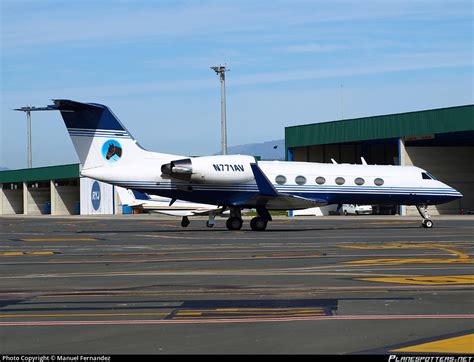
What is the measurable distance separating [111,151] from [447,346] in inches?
1192

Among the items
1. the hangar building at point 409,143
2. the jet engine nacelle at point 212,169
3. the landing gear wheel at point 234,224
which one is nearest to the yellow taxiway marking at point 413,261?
the jet engine nacelle at point 212,169

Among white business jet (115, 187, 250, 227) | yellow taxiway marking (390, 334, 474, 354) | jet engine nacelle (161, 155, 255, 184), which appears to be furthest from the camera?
white business jet (115, 187, 250, 227)

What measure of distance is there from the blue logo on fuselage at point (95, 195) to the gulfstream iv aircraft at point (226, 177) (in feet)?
219

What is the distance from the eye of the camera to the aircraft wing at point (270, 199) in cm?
3909

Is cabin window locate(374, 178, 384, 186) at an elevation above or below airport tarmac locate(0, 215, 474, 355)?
above

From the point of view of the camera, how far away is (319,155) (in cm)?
8350

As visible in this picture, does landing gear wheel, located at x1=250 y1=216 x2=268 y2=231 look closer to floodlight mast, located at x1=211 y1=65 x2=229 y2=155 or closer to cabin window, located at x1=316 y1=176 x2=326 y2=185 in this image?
cabin window, located at x1=316 y1=176 x2=326 y2=185

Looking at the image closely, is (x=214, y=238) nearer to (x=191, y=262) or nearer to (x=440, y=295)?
(x=191, y=262)

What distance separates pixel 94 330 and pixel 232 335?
5.96 ft

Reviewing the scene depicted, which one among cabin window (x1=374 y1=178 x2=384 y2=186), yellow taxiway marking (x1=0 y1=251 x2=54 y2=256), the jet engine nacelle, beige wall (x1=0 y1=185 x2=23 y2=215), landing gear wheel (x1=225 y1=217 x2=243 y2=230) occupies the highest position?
the jet engine nacelle

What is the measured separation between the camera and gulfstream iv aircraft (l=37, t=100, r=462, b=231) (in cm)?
3816

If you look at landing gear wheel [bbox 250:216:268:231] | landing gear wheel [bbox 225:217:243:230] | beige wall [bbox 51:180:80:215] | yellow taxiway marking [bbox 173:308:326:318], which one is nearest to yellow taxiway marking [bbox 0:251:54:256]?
yellow taxiway marking [bbox 173:308:326:318]

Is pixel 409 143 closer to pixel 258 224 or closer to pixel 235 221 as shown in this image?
pixel 235 221

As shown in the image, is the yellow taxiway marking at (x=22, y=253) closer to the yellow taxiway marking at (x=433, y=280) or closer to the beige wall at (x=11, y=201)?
the yellow taxiway marking at (x=433, y=280)
